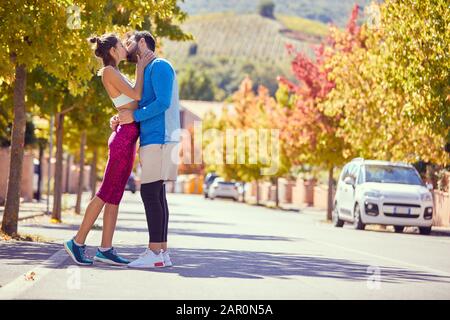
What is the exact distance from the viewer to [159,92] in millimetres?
11344

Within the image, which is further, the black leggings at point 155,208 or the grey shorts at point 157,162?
the black leggings at point 155,208

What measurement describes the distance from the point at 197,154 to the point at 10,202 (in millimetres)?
105195

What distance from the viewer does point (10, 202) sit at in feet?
58.0

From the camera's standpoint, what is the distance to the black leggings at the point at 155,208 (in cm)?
1152

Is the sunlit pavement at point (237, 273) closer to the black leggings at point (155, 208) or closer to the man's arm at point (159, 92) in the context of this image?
the black leggings at point (155, 208)

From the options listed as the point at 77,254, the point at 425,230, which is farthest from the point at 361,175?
the point at 77,254

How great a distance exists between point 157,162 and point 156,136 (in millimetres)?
255

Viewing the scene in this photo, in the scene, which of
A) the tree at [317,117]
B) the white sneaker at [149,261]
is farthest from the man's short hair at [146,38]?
the tree at [317,117]

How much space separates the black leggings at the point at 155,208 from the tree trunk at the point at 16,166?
6.50 meters

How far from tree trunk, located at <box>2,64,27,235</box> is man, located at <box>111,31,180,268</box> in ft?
21.3

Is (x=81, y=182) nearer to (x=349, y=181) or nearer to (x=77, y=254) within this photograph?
(x=349, y=181)

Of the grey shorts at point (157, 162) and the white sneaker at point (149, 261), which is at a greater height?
the grey shorts at point (157, 162)

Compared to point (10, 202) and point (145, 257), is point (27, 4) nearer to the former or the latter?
point (10, 202)
